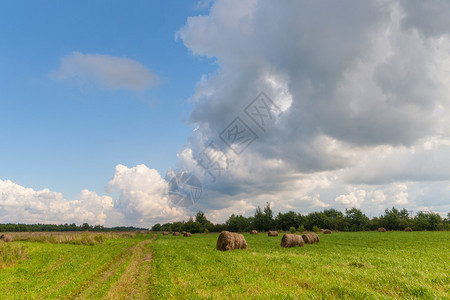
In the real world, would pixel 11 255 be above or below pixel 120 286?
below

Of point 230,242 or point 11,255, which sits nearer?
point 11,255

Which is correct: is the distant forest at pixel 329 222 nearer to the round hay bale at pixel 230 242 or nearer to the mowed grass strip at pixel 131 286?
the round hay bale at pixel 230 242

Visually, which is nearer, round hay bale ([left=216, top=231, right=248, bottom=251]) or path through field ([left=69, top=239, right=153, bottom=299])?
path through field ([left=69, top=239, right=153, bottom=299])

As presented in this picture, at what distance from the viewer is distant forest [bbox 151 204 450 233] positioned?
8638 cm

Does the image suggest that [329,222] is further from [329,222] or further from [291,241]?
[291,241]

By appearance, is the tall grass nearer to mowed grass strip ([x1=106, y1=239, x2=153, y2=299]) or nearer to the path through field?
the path through field

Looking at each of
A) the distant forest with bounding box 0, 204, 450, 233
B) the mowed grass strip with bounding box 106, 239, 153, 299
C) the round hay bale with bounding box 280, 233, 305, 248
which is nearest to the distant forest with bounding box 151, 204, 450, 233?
→ the distant forest with bounding box 0, 204, 450, 233

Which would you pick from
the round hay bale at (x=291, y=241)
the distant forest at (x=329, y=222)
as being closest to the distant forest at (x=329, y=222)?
the distant forest at (x=329, y=222)

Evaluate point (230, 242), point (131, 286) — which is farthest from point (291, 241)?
point (131, 286)

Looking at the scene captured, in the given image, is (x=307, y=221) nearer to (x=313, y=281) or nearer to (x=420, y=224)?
(x=420, y=224)

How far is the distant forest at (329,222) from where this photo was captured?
8638cm

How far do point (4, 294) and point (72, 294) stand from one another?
14.5 feet

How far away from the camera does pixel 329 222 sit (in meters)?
104

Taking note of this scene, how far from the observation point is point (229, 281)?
468 inches
